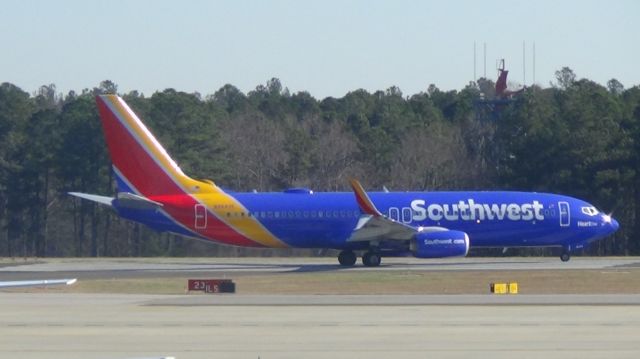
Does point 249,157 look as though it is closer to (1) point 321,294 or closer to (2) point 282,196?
(2) point 282,196

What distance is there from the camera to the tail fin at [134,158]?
50938 millimetres

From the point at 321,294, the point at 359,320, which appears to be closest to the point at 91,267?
the point at 321,294

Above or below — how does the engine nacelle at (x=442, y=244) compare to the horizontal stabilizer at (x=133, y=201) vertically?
below

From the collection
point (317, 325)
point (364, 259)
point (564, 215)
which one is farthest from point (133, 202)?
point (317, 325)

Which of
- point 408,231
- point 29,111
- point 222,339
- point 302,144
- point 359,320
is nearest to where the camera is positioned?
point 222,339

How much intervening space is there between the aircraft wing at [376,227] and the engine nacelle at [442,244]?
55 centimetres

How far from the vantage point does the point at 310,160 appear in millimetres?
81125

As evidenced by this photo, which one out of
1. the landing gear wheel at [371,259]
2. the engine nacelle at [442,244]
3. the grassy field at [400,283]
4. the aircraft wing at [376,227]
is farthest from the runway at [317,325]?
the landing gear wheel at [371,259]

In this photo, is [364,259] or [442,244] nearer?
[442,244]

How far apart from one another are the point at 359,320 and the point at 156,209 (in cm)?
2480

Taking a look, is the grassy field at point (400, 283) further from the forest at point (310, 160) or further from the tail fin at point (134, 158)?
the forest at point (310, 160)

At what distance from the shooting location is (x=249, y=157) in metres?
84.8

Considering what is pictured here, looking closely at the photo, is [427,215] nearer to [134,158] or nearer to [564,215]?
[564,215]

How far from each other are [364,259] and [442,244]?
3.55 m
